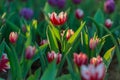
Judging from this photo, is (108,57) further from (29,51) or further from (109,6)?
(109,6)

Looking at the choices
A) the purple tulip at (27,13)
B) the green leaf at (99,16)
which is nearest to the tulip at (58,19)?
the green leaf at (99,16)

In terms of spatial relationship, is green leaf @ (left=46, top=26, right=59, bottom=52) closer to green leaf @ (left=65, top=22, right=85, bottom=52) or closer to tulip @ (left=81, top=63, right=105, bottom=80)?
green leaf @ (left=65, top=22, right=85, bottom=52)

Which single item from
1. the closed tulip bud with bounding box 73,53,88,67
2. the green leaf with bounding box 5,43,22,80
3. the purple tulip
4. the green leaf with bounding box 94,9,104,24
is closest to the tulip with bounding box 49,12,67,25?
the green leaf with bounding box 5,43,22,80

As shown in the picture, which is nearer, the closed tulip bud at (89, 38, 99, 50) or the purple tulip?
the closed tulip bud at (89, 38, 99, 50)

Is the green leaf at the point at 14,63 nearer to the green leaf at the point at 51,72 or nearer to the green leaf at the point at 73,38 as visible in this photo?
the green leaf at the point at 51,72

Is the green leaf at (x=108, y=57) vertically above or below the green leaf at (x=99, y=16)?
below

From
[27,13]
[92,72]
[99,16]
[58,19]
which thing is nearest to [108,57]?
[58,19]

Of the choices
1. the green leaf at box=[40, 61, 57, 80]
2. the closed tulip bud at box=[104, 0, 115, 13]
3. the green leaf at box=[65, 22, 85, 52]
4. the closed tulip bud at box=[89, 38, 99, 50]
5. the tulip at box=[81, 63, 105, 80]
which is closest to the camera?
the tulip at box=[81, 63, 105, 80]

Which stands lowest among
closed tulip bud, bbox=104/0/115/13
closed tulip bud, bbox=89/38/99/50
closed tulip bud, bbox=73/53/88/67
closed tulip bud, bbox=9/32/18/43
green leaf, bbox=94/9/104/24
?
closed tulip bud, bbox=73/53/88/67

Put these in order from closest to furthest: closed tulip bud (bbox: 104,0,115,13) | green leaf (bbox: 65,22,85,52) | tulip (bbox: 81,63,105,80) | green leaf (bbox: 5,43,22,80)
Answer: tulip (bbox: 81,63,105,80) → green leaf (bbox: 5,43,22,80) → green leaf (bbox: 65,22,85,52) → closed tulip bud (bbox: 104,0,115,13)

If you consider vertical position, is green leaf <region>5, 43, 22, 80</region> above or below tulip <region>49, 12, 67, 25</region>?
below

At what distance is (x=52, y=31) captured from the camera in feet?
6.82

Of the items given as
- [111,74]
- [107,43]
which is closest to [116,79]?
[111,74]

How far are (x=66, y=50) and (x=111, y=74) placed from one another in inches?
18.2
